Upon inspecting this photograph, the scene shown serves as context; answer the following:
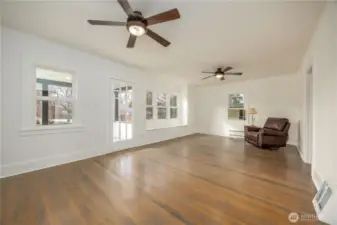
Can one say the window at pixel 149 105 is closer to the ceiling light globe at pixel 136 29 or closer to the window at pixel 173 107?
the window at pixel 173 107

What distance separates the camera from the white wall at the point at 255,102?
6195 mm

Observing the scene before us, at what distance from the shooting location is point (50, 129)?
3682 millimetres

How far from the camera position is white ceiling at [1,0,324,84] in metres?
2.37

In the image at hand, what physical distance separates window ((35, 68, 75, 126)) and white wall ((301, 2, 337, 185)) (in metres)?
4.61

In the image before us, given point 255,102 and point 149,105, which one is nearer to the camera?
point 149,105

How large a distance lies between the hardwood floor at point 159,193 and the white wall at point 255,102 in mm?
3013

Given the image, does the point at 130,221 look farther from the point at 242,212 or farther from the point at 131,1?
the point at 131,1

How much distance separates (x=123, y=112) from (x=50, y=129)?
2.59 meters

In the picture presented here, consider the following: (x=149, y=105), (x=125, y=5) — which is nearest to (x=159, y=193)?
(x=125, y=5)

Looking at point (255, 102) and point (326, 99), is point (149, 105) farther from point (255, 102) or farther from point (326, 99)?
point (326, 99)

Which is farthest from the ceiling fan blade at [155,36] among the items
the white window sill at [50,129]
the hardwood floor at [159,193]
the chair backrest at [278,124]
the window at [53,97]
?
the chair backrest at [278,124]

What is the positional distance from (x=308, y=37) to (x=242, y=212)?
3230 mm

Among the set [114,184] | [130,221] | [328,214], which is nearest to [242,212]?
[328,214]

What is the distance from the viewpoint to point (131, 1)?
2.28 metres
